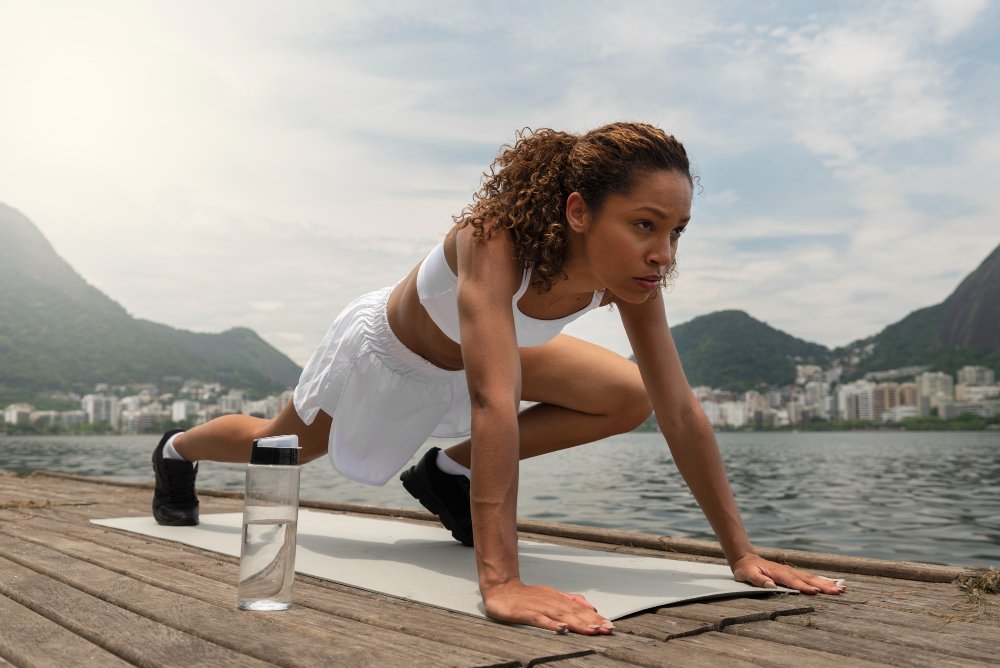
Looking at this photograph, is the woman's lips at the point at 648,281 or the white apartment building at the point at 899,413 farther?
the white apartment building at the point at 899,413

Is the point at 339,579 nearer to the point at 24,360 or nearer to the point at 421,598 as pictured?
the point at 421,598

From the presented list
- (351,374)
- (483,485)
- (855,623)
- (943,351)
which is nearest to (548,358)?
(351,374)

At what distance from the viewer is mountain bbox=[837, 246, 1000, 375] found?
109 metres

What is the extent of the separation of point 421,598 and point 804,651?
2.95 feet

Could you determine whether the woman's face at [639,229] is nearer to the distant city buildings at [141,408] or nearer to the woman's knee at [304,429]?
the woman's knee at [304,429]

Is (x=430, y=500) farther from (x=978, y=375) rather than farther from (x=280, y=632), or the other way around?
(x=978, y=375)

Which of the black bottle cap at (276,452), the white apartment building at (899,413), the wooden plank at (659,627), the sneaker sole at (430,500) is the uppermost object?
the white apartment building at (899,413)

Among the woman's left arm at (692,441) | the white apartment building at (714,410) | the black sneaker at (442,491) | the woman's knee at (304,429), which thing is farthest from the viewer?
the white apartment building at (714,410)

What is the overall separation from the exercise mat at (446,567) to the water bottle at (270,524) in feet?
1.01

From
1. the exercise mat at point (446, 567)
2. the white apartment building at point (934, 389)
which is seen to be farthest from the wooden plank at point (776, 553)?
the white apartment building at point (934, 389)

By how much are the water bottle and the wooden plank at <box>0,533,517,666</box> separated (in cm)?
6

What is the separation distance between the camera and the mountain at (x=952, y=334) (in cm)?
10894

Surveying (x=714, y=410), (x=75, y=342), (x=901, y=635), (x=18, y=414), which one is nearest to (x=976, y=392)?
(x=714, y=410)

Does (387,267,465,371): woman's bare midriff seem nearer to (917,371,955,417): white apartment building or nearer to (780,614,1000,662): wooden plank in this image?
(780,614,1000,662): wooden plank
